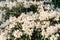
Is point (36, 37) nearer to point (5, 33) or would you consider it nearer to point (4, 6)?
point (5, 33)

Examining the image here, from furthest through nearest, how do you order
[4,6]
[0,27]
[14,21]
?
1. [4,6]
2. [0,27]
3. [14,21]

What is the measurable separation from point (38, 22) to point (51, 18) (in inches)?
10.4

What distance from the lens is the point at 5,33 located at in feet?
10.4

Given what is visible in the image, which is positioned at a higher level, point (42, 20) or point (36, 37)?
point (42, 20)

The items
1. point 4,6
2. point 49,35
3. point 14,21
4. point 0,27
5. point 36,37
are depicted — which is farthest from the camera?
point 4,6

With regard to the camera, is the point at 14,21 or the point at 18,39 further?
the point at 14,21

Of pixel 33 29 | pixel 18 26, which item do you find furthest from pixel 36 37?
pixel 18 26

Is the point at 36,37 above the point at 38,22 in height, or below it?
below

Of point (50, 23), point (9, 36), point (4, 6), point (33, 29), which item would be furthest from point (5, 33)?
point (4, 6)

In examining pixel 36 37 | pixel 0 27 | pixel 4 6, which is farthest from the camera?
pixel 4 6

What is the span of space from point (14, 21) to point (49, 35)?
0.74 metres

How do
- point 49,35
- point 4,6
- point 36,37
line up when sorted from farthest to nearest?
point 4,6
point 36,37
point 49,35

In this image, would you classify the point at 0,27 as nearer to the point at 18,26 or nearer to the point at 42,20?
the point at 18,26

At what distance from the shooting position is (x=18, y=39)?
120 inches
